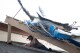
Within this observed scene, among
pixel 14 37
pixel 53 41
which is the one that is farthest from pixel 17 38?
pixel 53 41

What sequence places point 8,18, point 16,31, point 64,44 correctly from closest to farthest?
point 64,44 < point 8,18 < point 16,31

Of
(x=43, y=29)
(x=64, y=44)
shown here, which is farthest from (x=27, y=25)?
(x=64, y=44)

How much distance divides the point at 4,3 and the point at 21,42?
3.56ft

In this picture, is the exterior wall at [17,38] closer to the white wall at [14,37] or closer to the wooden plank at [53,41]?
the white wall at [14,37]

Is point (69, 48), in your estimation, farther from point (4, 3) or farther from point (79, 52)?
point (4, 3)

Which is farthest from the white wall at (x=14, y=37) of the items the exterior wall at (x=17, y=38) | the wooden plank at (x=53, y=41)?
the wooden plank at (x=53, y=41)

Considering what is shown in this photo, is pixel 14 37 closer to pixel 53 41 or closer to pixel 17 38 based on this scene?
pixel 17 38

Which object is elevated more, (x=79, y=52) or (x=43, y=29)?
(x=43, y=29)

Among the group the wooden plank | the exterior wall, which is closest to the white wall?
the exterior wall

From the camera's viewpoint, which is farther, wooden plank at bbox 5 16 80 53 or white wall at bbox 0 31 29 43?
white wall at bbox 0 31 29 43

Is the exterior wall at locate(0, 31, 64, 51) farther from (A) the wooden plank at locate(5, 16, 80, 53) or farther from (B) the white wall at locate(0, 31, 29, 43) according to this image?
(A) the wooden plank at locate(5, 16, 80, 53)

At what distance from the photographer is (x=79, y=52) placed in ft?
7.95

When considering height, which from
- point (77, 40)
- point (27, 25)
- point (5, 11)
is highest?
point (5, 11)

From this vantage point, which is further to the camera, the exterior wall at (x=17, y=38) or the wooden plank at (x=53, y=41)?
the exterior wall at (x=17, y=38)
